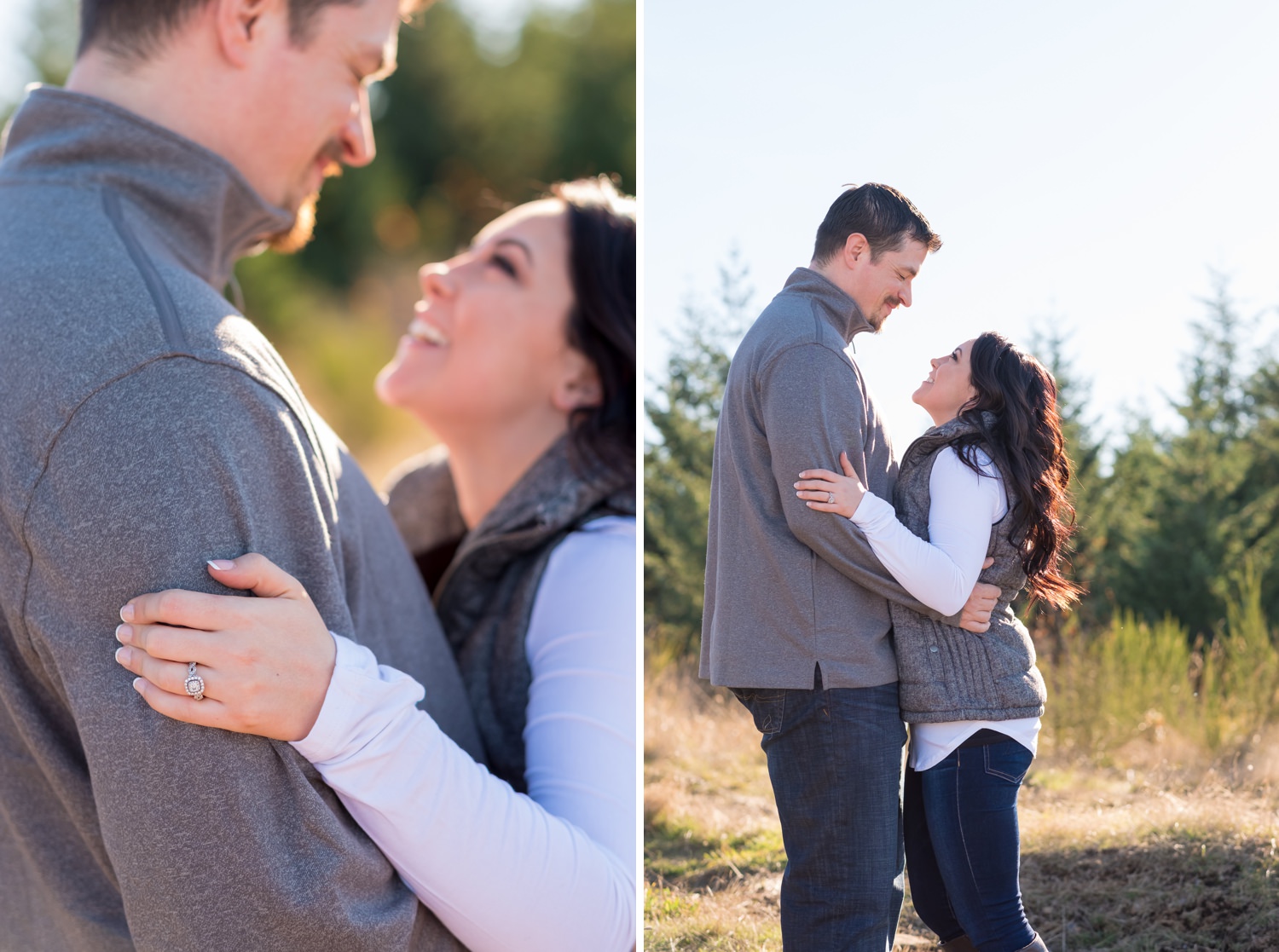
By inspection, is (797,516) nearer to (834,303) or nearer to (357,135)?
(834,303)

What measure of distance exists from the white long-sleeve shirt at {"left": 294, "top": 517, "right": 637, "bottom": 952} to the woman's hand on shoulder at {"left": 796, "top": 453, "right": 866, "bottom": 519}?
0.54m

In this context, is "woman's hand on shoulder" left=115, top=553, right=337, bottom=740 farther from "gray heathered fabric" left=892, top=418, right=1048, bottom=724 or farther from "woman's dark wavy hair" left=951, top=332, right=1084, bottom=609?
"woman's dark wavy hair" left=951, top=332, right=1084, bottom=609

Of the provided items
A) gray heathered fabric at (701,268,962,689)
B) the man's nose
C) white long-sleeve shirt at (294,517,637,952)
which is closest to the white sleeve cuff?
white long-sleeve shirt at (294,517,637,952)

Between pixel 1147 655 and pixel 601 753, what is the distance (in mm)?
961

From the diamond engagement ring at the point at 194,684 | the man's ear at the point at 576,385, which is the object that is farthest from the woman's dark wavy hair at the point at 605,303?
the diamond engagement ring at the point at 194,684

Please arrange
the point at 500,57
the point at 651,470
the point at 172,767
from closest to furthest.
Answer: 1. the point at 172,767
2. the point at 651,470
3. the point at 500,57

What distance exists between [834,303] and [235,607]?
37.1 inches

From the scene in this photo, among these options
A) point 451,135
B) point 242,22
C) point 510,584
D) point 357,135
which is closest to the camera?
point 242,22

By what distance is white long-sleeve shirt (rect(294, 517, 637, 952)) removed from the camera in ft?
5.09

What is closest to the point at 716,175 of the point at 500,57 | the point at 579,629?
the point at 579,629

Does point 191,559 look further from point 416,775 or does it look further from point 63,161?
point 63,161

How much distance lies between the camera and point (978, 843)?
5.42ft

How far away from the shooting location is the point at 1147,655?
6.64ft

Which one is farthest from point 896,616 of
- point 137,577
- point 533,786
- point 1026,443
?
point 137,577
